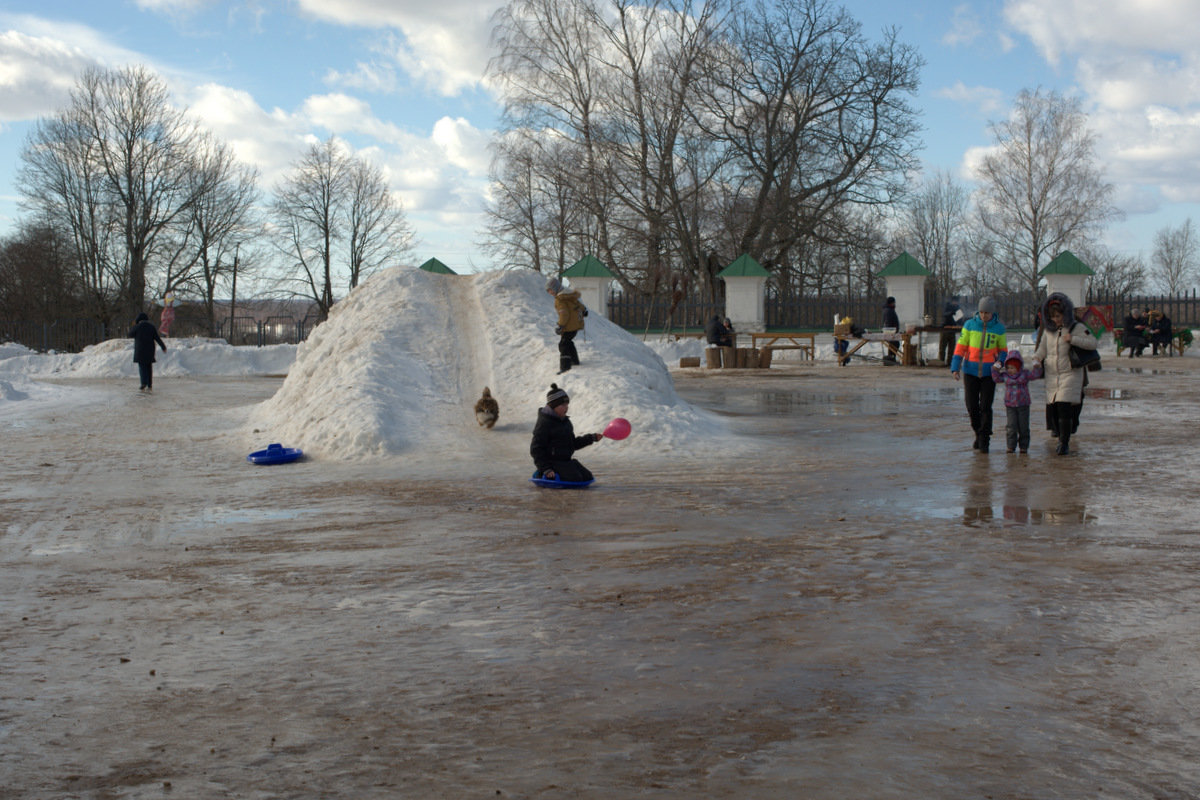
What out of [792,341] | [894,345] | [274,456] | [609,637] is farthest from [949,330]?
[609,637]

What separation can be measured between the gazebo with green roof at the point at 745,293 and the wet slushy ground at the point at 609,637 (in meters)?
26.1

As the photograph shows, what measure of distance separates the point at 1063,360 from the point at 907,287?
24096 mm

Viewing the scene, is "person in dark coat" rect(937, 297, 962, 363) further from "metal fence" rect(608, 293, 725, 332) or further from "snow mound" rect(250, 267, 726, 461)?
"snow mound" rect(250, 267, 726, 461)

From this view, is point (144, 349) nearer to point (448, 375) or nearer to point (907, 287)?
point (448, 375)

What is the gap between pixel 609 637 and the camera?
4.85 m

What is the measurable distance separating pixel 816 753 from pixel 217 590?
367 cm

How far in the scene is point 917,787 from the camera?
325 centimetres

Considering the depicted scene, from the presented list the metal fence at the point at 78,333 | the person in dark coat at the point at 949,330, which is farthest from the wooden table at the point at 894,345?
the metal fence at the point at 78,333

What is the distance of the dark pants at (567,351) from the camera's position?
14.1m

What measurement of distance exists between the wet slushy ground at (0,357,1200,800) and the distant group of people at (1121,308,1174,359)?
83.5 ft

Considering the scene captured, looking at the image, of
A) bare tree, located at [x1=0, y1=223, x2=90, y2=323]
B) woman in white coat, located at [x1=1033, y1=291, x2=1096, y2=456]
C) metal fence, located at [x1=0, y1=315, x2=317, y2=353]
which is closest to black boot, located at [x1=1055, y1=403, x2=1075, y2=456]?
woman in white coat, located at [x1=1033, y1=291, x2=1096, y2=456]

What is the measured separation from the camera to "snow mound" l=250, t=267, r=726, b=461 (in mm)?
12359

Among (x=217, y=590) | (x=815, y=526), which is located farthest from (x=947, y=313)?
(x=217, y=590)

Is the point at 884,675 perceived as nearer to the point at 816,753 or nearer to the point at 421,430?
the point at 816,753
